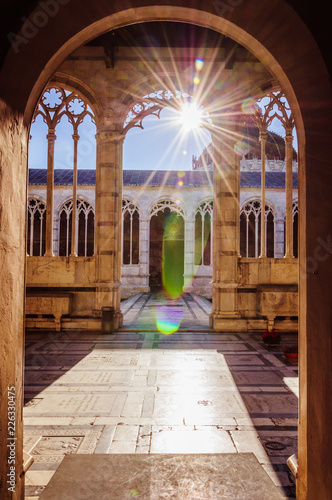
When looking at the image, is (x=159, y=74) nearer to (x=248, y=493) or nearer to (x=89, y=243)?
(x=248, y=493)

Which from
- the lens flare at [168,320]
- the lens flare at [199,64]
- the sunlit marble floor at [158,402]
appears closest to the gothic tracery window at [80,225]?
the lens flare at [168,320]

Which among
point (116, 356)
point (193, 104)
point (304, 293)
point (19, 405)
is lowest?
point (116, 356)

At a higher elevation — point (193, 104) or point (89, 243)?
point (193, 104)

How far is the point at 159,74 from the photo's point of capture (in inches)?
295

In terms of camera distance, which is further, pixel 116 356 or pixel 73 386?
pixel 116 356

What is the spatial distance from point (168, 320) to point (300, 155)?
6985mm

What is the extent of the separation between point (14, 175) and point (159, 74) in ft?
22.7

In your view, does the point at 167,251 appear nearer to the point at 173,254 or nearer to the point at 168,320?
the point at 173,254

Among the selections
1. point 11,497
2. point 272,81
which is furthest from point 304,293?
point 272,81

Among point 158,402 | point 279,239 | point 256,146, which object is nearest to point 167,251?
point 279,239

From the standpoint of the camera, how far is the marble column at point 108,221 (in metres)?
7.12
